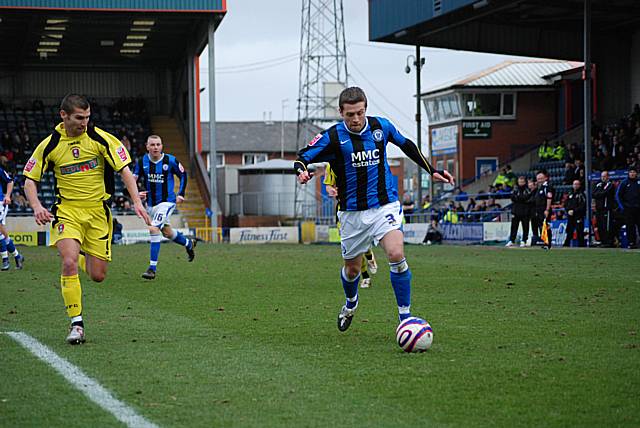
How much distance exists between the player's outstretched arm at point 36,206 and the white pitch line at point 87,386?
1.07 meters

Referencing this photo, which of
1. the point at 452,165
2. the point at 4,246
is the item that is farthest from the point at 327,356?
the point at 452,165

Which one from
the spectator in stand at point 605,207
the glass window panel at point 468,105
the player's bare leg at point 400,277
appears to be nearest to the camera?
the player's bare leg at point 400,277

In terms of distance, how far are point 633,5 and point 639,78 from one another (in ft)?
22.6

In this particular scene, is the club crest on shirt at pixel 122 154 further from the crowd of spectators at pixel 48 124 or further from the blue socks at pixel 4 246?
the crowd of spectators at pixel 48 124

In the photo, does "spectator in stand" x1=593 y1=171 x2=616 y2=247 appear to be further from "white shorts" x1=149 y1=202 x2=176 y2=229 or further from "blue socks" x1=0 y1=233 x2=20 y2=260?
"blue socks" x1=0 y1=233 x2=20 y2=260

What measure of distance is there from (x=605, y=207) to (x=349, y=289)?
18.6 metres

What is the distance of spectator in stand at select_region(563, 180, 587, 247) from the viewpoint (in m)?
27.0

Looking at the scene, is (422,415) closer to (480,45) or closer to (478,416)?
(478,416)

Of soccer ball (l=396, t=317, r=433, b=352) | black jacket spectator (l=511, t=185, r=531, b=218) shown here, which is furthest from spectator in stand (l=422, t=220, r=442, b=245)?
soccer ball (l=396, t=317, r=433, b=352)

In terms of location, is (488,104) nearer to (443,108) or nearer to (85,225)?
(443,108)

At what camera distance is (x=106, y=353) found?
7.98m

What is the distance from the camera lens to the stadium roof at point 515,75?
51.8m

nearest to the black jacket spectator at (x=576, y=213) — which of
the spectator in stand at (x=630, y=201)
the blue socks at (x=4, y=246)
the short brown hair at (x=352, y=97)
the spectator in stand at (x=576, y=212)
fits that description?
the spectator in stand at (x=576, y=212)

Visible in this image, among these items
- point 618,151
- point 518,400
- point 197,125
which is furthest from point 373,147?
point 197,125
